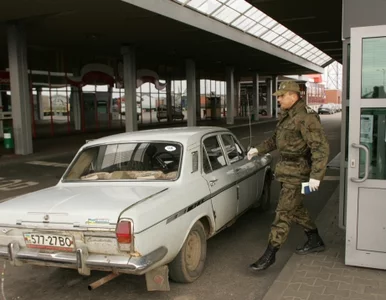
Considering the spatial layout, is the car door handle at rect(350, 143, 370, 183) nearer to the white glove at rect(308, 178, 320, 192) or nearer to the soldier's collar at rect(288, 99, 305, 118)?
the white glove at rect(308, 178, 320, 192)

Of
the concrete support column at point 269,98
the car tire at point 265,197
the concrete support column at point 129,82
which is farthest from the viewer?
the concrete support column at point 269,98

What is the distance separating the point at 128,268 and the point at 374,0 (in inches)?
147

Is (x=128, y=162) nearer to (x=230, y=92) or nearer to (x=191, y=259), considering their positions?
(x=191, y=259)

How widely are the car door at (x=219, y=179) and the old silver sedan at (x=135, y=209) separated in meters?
0.01

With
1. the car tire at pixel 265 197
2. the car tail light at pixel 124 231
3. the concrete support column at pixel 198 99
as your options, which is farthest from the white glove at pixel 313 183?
the concrete support column at pixel 198 99

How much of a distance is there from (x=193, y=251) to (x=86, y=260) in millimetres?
1162


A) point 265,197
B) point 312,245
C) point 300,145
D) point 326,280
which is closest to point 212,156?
point 300,145

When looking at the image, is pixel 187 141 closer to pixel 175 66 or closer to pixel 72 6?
pixel 72 6

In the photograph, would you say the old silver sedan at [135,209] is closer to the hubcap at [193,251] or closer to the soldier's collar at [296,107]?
the hubcap at [193,251]

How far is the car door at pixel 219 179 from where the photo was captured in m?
4.51

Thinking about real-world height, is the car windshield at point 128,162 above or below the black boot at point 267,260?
above

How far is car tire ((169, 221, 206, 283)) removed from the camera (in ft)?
12.6

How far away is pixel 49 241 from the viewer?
11.5ft

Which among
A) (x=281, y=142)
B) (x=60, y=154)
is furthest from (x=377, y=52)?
(x=60, y=154)
